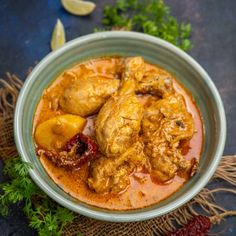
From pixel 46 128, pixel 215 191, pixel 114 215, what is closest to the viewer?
pixel 114 215

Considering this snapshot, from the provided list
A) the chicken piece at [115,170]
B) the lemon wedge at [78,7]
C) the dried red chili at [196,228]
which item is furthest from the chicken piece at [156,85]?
the lemon wedge at [78,7]

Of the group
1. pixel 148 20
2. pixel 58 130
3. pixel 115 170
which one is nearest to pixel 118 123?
pixel 115 170

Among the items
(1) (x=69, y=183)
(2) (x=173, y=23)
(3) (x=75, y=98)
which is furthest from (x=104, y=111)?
(2) (x=173, y=23)

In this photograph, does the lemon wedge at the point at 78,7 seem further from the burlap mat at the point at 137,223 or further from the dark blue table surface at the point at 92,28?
the burlap mat at the point at 137,223

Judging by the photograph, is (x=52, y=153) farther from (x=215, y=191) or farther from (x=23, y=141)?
(x=215, y=191)

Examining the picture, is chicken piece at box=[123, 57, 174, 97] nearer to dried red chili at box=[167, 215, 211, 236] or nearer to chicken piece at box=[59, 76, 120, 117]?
chicken piece at box=[59, 76, 120, 117]

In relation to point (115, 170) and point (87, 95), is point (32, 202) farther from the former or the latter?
point (87, 95)
